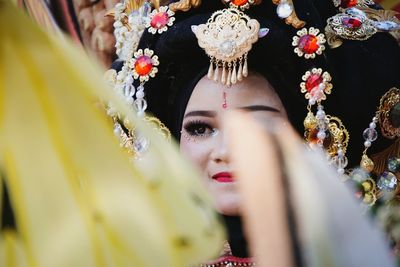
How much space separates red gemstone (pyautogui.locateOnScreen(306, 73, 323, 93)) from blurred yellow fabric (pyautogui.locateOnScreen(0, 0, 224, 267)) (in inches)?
36.3

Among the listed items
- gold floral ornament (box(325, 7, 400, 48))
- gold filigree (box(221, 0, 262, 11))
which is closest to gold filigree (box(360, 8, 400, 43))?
gold floral ornament (box(325, 7, 400, 48))

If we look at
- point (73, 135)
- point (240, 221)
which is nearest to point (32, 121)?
point (73, 135)

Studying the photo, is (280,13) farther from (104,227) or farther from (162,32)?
(104,227)

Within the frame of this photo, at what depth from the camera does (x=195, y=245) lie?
32cm

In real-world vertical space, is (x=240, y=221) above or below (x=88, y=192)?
below

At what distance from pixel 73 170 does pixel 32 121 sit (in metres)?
0.03

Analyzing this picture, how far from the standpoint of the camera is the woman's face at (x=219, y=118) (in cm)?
118

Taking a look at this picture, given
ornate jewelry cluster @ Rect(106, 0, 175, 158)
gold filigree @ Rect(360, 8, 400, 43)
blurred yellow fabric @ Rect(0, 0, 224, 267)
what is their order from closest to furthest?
blurred yellow fabric @ Rect(0, 0, 224, 267) < ornate jewelry cluster @ Rect(106, 0, 175, 158) < gold filigree @ Rect(360, 8, 400, 43)

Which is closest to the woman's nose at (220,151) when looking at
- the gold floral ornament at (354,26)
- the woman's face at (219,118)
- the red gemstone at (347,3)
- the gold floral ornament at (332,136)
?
the woman's face at (219,118)

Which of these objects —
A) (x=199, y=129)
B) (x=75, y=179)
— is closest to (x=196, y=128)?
(x=199, y=129)

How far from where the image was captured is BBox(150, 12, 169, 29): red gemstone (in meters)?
1.27

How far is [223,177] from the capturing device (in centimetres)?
118

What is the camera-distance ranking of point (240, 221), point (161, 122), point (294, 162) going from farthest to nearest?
point (161, 122) < point (240, 221) < point (294, 162)

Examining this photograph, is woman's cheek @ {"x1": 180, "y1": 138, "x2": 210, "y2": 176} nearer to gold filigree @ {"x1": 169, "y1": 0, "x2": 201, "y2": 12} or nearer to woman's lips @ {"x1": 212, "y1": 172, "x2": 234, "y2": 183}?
woman's lips @ {"x1": 212, "y1": 172, "x2": 234, "y2": 183}
